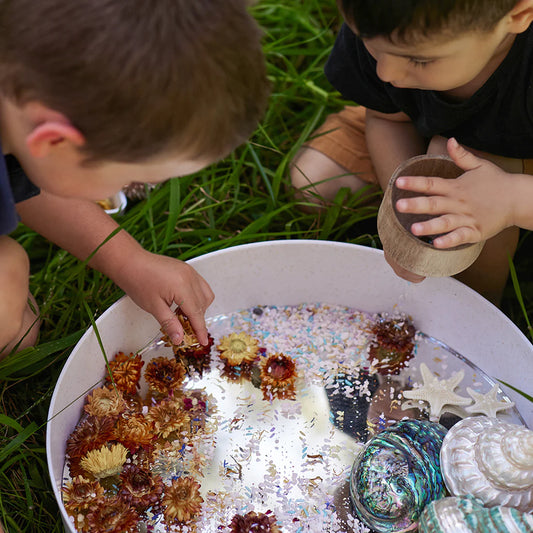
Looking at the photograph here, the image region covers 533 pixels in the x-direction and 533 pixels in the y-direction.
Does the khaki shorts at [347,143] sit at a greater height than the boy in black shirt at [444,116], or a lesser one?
lesser

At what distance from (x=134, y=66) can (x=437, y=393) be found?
67cm

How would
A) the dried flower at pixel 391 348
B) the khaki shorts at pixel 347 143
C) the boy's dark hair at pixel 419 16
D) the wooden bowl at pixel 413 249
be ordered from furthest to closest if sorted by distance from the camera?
1. the khaki shorts at pixel 347 143
2. the dried flower at pixel 391 348
3. the wooden bowl at pixel 413 249
4. the boy's dark hair at pixel 419 16

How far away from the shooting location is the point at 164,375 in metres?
1.01

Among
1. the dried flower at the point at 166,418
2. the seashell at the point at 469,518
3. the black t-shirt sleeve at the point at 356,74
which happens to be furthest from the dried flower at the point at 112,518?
the black t-shirt sleeve at the point at 356,74

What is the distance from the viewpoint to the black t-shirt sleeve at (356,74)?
43.9 inches

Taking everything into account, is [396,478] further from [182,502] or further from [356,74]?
[356,74]

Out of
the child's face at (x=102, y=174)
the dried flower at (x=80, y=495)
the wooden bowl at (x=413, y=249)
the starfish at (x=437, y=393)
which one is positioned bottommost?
the starfish at (x=437, y=393)

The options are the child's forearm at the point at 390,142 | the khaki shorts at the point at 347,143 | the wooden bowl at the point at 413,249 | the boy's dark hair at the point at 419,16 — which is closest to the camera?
the boy's dark hair at the point at 419,16

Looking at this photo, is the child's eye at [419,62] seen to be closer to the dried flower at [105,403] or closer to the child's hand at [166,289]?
the child's hand at [166,289]

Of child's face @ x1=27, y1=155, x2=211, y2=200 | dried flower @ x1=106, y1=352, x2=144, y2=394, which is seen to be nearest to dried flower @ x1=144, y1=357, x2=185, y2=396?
dried flower @ x1=106, y1=352, x2=144, y2=394

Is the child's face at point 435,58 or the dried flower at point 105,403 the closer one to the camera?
the child's face at point 435,58

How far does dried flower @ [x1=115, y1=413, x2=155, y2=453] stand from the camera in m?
0.93

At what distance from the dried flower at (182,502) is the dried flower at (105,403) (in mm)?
144

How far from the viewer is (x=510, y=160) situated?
1.09 meters
